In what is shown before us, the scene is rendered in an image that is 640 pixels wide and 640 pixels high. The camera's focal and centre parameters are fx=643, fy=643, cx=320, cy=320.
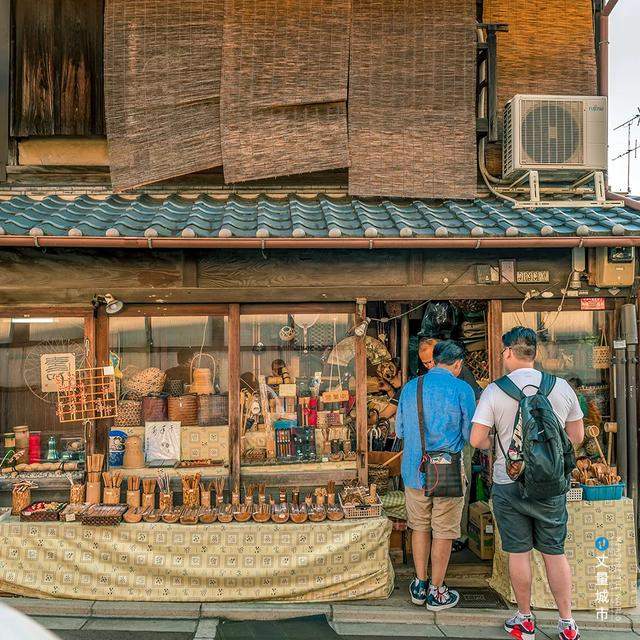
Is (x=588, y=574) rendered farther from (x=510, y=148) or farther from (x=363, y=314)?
(x=510, y=148)

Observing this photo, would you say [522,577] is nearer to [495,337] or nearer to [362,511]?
[362,511]

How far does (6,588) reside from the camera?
253 inches

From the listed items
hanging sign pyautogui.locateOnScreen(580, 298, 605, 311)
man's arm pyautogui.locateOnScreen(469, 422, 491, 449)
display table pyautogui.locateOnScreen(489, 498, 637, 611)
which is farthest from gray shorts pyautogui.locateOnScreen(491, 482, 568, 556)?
hanging sign pyautogui.locateOnScreen(580, 298, 605, 311)

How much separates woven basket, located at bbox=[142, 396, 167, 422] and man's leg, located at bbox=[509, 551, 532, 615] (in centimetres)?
404

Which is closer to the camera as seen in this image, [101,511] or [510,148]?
[101,511]

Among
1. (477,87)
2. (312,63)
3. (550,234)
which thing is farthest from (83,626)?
(477,87)

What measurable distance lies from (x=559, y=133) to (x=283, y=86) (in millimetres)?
3334

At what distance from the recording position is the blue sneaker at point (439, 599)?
620cm

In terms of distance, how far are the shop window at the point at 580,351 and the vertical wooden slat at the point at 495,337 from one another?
20 cm

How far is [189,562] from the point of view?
638cm

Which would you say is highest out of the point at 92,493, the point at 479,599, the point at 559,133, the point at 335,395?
the point at 559,133

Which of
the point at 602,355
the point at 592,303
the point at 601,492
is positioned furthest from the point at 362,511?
the point at 592,303

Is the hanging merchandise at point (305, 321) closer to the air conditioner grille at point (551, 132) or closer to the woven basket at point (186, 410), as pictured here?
the woven basket at point (186, 410)

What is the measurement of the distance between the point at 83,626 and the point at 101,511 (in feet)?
3.47
